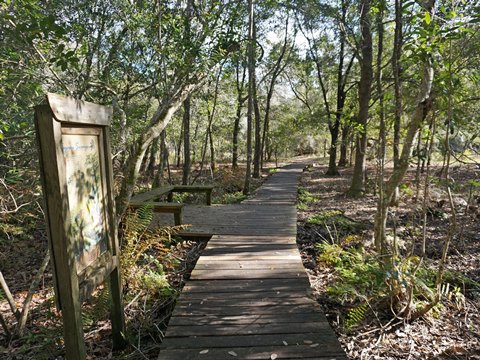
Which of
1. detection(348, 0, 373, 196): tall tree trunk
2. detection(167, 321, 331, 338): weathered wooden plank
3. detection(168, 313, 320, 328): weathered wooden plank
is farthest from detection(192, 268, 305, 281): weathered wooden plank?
detection(348, 0, 373, 196): tall tree trunk

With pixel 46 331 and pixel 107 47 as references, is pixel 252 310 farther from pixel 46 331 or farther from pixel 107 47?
pixel 107 47

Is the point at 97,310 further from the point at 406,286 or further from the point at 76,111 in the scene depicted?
the point at 406,286

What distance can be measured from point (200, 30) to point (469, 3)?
5.09 meters

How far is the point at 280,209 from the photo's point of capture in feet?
26.8

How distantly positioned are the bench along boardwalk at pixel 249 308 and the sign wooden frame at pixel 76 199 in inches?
35.4

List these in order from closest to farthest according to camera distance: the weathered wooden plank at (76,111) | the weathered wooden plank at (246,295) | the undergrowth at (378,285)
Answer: the weathered wooden plank at (76,111)
the undergrowth at (378,285)
the weathered wooden plank at (246,295)

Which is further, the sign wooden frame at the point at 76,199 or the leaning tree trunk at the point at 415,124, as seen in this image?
the leaning tree trunk at the point at 415,124

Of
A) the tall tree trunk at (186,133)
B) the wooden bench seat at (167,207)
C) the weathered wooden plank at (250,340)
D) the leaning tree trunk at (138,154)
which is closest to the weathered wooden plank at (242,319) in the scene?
the weathered wooden plank at (250,340)

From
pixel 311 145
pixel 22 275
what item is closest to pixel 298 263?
pixel 22 275

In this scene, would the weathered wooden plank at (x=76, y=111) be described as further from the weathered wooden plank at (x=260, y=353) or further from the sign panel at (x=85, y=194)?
the weathered wooden plank at (x=260, y=353)

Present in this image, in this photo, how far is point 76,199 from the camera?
221cm

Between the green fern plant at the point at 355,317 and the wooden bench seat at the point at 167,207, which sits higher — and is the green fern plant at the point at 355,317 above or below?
below

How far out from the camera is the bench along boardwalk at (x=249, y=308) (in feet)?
8.59

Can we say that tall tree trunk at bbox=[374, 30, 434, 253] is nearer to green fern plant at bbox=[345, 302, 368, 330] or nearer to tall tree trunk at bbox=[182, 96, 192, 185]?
green fern plant at bbox=[345, 302, 368, 330]
